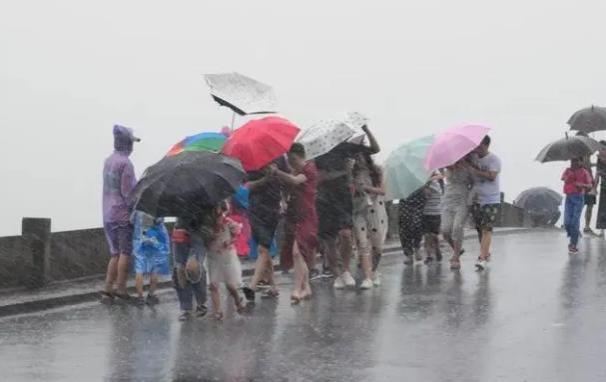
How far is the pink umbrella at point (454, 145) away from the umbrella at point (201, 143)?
14.5 ft

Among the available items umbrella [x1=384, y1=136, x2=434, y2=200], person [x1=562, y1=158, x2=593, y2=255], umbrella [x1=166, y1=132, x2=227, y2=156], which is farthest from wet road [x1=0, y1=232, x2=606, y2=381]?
person [x1=562, y1=158, x2=593, y2=255]

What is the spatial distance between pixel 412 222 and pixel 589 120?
706cm

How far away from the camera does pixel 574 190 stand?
19969 millimetres

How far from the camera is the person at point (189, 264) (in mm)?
12195

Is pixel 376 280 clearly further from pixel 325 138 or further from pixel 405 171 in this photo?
pixel 325 138

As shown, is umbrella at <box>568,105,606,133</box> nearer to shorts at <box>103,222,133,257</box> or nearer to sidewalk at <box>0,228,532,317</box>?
sidewalk at <box>0,228,532,317</box>

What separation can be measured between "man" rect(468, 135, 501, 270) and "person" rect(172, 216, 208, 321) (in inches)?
218

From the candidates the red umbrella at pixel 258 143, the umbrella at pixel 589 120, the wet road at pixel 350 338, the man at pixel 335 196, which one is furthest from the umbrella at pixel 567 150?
the red umbrella at pixel 258 143

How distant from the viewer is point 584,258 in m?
19.0

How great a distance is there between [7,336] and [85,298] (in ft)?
9.41

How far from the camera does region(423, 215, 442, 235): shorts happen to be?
18.3 metres

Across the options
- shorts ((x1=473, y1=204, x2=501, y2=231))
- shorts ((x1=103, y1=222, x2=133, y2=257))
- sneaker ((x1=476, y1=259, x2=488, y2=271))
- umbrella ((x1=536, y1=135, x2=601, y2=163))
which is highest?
umbrella ((x1=536, y1=135, x2=601, y2=163))

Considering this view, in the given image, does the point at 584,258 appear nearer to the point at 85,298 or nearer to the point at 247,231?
the point at 247,231

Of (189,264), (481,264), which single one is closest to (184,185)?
(189,264)
